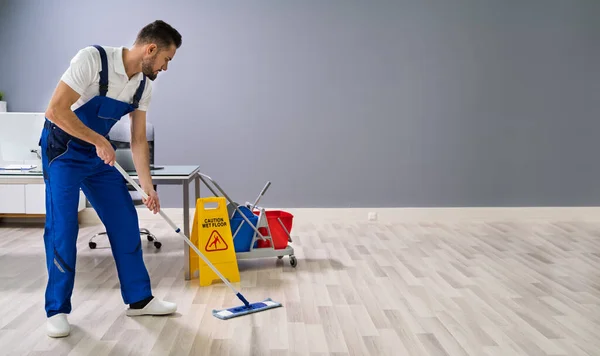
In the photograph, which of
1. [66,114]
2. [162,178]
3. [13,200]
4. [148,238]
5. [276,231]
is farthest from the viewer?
[13,200]

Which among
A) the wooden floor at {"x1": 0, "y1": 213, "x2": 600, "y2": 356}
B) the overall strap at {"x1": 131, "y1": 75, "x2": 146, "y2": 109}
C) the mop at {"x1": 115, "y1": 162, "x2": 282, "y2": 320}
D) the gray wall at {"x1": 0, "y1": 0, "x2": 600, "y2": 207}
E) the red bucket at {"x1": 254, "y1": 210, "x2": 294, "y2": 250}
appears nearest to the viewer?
the wooden floor at {"x1": 0, "y1": 213, "x2": 600, "y2": 356}

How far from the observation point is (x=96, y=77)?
2.70m

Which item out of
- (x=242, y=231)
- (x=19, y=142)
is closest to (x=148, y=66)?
(x=242, y=231)

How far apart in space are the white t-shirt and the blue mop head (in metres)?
1.01

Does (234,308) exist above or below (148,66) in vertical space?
below

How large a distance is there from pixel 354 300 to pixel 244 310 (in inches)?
23.1

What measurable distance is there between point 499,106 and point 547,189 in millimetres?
871

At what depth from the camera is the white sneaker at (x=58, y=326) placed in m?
2.77

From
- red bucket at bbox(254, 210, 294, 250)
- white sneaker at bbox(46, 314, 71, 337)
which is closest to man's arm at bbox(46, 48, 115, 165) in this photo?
white sneaker at bbox(46, 314, 71, 337)

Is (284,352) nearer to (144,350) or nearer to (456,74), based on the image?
(144,350)

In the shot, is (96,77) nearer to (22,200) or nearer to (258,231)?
(258,231)

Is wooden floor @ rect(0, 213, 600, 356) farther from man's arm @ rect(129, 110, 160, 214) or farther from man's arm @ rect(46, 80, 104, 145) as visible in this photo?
man's arm @ rect(46, 80, 104, 145)

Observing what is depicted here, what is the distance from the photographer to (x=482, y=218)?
235 inches

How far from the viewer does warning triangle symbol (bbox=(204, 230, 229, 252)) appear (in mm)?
3791
